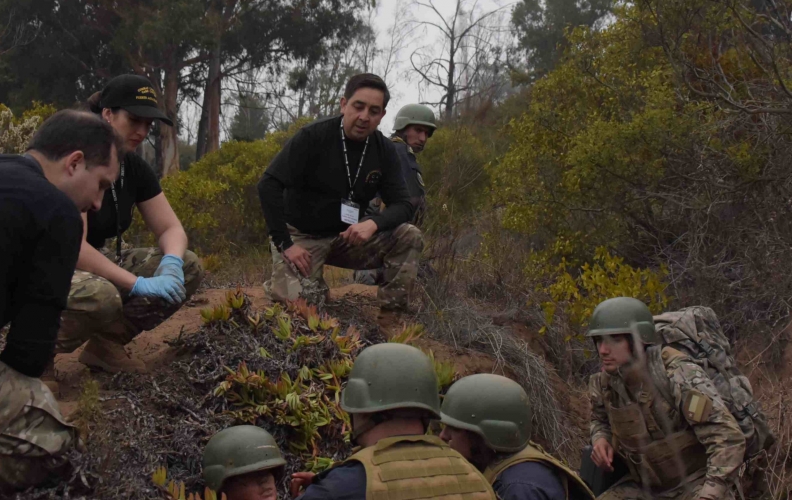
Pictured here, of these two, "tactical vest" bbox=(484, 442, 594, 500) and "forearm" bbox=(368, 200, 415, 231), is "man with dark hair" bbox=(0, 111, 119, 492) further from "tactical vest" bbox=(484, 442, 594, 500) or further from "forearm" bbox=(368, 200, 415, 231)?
"forearm" bbox=(368, 200, 415, 231)

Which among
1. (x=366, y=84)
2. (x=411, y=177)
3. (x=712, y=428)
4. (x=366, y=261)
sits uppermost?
(x=366, y=84)

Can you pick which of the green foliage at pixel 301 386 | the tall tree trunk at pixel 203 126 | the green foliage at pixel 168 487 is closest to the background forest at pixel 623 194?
the green foliage at pixel 301 386

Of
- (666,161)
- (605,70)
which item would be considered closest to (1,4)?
(605,70)

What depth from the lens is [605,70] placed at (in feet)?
30.7

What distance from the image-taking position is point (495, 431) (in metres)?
3.48

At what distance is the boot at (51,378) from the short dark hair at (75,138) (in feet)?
5.34

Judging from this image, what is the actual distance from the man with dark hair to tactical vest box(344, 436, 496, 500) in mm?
1285

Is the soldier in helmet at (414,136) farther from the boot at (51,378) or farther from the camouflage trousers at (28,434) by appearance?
the camouflage trousers at (28,434)

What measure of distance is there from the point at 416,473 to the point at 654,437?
Answer: 9.05 ft

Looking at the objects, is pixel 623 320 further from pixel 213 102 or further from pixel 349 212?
pixel 213 102

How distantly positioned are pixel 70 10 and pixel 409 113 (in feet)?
53.0

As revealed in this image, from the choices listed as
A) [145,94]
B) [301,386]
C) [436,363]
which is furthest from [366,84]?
[301,386]

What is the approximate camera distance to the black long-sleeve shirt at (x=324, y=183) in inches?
A: 231

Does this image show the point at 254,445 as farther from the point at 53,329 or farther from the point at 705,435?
the point at 705,435
